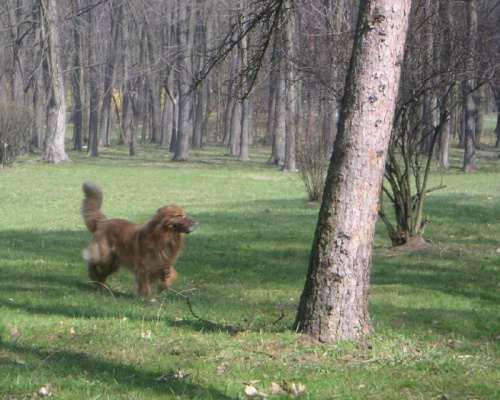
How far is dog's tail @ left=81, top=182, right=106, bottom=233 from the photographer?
9.90m

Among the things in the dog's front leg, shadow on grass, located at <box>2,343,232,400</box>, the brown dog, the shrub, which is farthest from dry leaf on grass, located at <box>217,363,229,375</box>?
the shrub

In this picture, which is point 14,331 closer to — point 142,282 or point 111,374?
point 111,374

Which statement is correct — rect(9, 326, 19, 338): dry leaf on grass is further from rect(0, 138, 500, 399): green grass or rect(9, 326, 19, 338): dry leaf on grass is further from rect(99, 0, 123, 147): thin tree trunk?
rect(99, 0, 123, 147): thin tree trunk

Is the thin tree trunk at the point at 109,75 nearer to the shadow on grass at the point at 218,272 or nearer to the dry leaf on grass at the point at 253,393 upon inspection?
the shadow on grass at the point at 218,272

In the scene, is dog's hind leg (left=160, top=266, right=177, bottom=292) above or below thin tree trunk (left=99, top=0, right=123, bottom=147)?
below

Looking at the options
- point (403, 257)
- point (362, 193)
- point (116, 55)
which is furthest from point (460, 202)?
point (116, 55)

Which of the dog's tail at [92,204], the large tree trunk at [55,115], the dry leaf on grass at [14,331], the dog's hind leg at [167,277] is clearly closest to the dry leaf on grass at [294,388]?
the dry leaf on grass at [14,331]

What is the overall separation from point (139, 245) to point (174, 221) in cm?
55

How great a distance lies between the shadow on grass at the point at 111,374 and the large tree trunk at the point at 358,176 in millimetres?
1347

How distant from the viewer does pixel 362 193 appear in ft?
20.9

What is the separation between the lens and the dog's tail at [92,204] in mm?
9898

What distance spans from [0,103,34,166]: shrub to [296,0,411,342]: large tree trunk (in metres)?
30.7

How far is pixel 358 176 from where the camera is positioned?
20.9 feet

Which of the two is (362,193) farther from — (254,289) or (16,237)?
(16,237)
